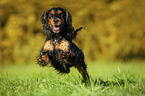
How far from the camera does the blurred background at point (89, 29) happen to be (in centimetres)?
668

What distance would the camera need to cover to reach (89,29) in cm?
707

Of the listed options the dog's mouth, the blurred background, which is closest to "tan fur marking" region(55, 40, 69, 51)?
the dog's mouth

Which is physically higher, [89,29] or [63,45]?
[89,29]

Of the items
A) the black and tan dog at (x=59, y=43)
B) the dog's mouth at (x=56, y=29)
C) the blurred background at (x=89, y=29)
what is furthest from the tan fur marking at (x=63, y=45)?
the blurred background at (x=89, y=29)

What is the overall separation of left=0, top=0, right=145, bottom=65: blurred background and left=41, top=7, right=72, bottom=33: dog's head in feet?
13.9

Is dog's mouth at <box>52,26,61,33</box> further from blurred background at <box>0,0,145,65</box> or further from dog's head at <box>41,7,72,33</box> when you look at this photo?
blurred background at <box>0,0,145,65</box>

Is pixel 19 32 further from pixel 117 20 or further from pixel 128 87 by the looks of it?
pixel 128 87

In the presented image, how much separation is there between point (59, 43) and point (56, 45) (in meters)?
0.05

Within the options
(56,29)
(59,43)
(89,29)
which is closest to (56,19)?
(56,29)

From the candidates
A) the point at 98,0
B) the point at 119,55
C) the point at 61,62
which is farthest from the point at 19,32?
the point at 61,62

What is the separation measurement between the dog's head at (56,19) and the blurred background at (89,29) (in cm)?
424

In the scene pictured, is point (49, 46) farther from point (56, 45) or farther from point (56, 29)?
point (56, 29)

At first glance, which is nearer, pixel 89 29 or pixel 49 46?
pixel 49 46

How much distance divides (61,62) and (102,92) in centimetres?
67
